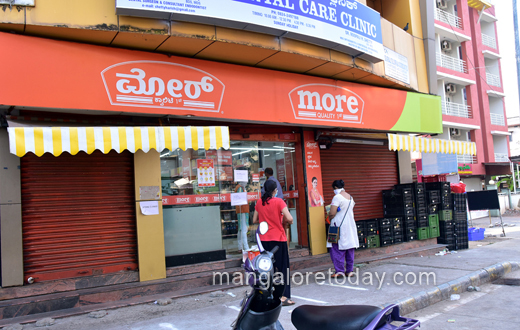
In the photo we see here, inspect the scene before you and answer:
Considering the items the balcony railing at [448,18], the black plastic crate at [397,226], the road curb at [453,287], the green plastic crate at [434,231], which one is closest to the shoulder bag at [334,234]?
the road curb at [453,287]

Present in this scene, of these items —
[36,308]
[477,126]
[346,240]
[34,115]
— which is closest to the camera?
[36,308]

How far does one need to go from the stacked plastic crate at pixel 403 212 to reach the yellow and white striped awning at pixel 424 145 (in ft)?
4.61

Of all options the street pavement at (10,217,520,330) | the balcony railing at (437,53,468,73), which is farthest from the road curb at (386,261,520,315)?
the balcony railing at (437,53,468,73)

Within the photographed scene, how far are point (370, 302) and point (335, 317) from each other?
136 inches

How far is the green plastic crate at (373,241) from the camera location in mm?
9562

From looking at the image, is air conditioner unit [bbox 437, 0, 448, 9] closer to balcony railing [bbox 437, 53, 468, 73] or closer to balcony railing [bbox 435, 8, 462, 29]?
balcony railing [bbox 435, 8, 462, 29]

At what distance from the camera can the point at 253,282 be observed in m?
2.81

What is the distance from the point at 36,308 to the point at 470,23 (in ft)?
108

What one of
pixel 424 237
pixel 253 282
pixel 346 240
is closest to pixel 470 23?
pixel 424 237

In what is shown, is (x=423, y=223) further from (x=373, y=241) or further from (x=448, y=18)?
(x=448, y=18)

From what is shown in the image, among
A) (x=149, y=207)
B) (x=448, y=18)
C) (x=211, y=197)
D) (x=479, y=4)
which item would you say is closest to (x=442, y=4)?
(x=448, y=18)

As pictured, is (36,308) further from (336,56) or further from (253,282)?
(336,56)

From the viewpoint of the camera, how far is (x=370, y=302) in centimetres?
577

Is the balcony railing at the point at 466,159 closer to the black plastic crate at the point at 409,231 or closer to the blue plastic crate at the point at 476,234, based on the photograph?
the blue plastic crate at the point at 476,234
